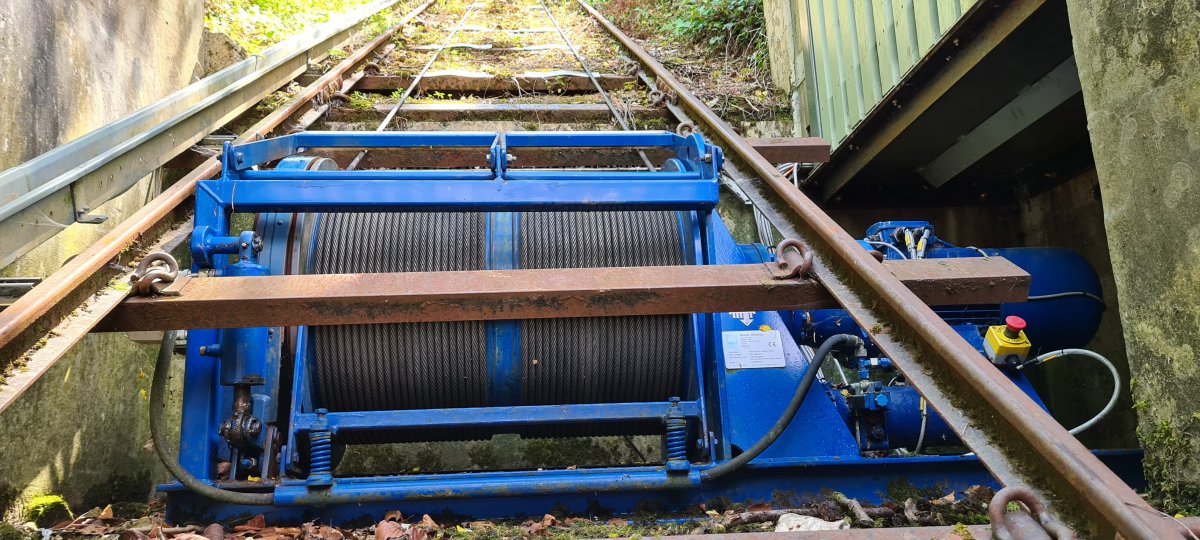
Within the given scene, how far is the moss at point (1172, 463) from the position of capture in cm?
250

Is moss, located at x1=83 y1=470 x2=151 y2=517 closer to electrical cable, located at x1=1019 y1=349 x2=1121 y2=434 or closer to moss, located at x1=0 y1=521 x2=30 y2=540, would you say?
moss, located at x1=0 y1=521 x2=30 y2=540

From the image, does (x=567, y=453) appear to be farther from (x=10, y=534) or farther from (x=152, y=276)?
(x=152, y=276)

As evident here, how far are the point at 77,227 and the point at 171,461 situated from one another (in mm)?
2308

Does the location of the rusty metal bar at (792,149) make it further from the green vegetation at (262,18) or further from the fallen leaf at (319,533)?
the green vegetation at (262,18)

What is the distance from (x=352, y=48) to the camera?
24.7 ft

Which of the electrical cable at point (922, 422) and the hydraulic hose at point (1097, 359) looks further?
the electrical cable at point (922, 422)

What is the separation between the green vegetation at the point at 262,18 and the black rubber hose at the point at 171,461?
470 centimetres

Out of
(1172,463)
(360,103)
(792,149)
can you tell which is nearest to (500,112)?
(360,103)

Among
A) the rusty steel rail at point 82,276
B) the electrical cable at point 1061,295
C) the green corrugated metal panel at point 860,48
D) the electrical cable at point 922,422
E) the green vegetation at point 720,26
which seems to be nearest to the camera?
the rusty steel rail at point 82,276

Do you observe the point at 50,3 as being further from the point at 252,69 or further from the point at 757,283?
the point at 757,283

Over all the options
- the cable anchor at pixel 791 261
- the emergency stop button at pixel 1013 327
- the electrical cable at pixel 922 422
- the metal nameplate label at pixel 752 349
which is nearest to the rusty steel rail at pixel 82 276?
the cable anchor at pixel 791 261

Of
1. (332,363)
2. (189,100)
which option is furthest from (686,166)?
(189,100)

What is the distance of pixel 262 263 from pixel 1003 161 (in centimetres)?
513

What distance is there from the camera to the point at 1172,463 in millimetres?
2562
